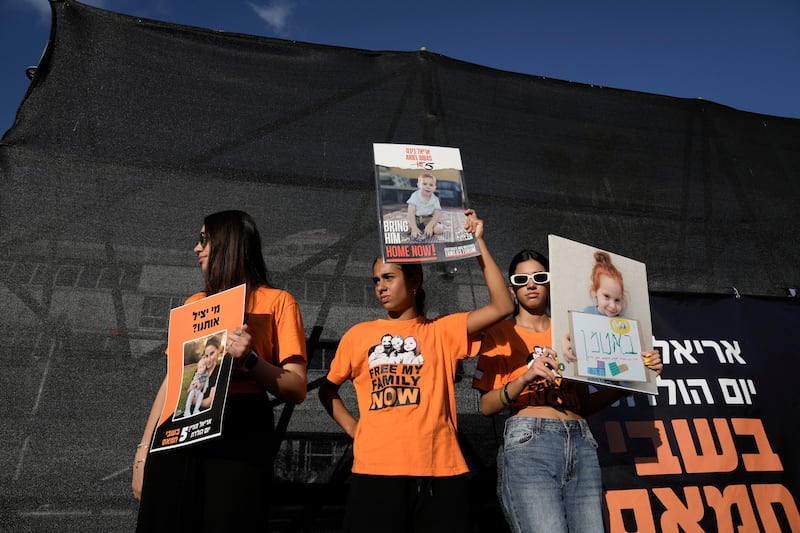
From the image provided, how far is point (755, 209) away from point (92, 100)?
134 inches

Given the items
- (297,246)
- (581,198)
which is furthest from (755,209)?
(297,246)

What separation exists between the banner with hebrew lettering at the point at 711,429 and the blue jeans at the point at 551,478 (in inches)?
26.2

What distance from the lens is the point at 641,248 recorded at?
3.07 metres

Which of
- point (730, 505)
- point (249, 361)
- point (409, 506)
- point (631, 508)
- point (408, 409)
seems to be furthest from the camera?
point (730, 505)

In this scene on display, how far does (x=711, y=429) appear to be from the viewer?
105 inches

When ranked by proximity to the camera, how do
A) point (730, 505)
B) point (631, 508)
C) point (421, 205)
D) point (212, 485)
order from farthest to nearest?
point (730, 505) → point (631, 508) → point (421, 205) → point (212, 485)

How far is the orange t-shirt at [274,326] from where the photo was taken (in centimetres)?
174

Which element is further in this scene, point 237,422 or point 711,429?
point 711,429

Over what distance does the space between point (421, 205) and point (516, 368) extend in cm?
66

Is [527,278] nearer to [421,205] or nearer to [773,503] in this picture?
[421,205]

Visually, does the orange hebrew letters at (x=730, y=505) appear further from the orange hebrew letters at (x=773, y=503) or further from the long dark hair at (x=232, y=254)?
the long dark hair at (x=232, y=254)

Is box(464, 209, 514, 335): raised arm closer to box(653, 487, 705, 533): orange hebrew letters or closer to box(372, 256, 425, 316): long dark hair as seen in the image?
box(372, 256, 425, 316): long dark hair

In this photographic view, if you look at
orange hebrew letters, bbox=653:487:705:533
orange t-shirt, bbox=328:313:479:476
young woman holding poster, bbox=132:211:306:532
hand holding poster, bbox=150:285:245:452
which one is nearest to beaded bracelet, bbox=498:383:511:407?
orange t-shirt, bbox=328:313:479:476

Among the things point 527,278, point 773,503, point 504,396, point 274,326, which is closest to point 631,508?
point 773,503
